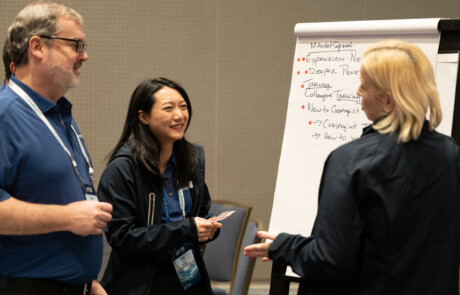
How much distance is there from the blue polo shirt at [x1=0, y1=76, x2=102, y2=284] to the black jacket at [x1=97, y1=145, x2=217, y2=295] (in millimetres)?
422

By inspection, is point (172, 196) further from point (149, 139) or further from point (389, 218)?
point (389, 218)

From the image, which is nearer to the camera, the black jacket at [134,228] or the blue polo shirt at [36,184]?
the blue polo shirt at [36,184]

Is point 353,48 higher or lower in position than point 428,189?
higher

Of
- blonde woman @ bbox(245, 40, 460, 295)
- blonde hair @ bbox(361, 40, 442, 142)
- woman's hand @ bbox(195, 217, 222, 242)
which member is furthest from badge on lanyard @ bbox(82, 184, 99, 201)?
blonde hair @ bbox(361, 40, 442, 142)

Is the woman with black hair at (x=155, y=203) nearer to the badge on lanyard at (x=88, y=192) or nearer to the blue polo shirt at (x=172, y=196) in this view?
the blue polo shirt at (x=172, y=196)

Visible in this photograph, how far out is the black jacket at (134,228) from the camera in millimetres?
2311

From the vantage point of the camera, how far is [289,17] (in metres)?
4.88

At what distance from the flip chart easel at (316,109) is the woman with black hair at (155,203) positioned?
0.41 meters

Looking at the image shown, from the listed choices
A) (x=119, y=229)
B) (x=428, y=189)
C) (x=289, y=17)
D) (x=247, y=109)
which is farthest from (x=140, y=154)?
(x=289, y=17)

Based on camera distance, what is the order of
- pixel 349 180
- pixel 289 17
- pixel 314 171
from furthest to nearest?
pixel 289 17
pixel 314 171
pixel 349 180

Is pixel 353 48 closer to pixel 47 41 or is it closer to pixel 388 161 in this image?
pixel 388 161

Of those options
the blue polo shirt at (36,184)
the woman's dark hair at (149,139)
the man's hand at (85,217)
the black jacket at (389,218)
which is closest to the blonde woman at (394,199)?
the black jacket at (389,218)

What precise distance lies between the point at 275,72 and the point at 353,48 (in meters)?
2.35

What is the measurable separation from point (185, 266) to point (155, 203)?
313mm
